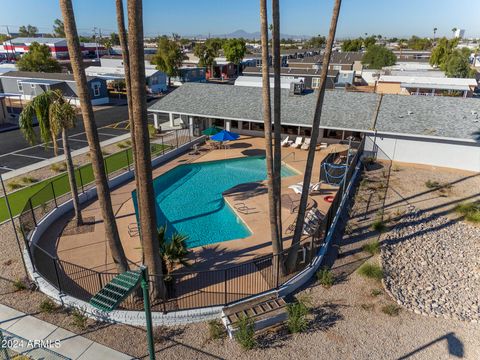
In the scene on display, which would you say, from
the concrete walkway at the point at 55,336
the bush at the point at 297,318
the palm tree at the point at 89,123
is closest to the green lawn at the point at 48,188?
the concrete walkway at the point at 55,336

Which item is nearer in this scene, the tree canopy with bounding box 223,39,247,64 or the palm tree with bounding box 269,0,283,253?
the palm tree with bounding box 269,0,283,253

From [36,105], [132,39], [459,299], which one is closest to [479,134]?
[459,299]

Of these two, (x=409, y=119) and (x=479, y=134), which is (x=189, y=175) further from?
(x=479, y=134)

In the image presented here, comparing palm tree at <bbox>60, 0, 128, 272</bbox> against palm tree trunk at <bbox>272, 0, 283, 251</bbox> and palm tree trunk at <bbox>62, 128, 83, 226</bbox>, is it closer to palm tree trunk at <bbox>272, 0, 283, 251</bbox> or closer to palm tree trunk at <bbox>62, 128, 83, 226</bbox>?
palm tree trunk at <bbox>272, 0, 283, 251</bbox>

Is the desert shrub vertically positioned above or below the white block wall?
below

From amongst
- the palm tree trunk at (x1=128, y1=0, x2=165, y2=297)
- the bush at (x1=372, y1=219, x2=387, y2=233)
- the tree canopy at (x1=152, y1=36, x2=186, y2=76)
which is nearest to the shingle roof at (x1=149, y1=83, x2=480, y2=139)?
the bush at (x1=372, y1=219, x2=387, y2=233)

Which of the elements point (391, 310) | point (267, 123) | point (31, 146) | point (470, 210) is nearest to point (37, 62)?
point (31, 146)

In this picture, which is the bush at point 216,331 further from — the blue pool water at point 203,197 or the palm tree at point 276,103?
the blue pool water at point 203,197
